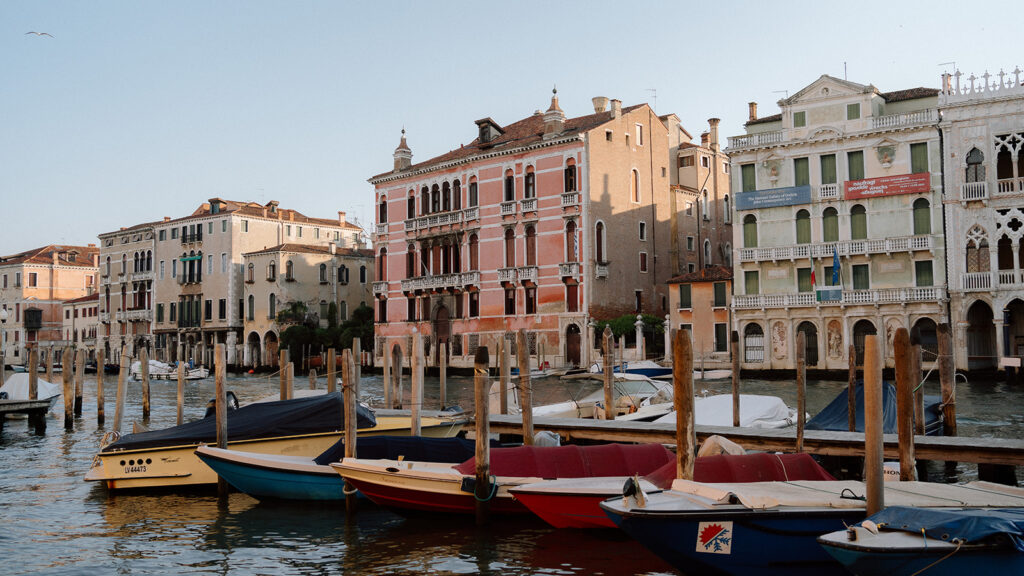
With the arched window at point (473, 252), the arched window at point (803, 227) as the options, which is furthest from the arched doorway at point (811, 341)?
the arched window at point (473, 252)

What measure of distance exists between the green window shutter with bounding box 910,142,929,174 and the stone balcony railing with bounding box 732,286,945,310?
4131mm

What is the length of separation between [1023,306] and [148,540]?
2915 cm

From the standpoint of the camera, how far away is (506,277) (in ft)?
127

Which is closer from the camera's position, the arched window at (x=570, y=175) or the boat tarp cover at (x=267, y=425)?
the boat tarp cover at (x=267, y=425)

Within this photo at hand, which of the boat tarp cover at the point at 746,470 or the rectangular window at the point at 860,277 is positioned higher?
the rectangular window at the point at 860,277

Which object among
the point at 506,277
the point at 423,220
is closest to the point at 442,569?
the point at 506,277

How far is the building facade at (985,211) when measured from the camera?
29.1 m

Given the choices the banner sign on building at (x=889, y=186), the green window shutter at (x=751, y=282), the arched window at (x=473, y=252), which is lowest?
the green window shutter at (x=751, y=282)

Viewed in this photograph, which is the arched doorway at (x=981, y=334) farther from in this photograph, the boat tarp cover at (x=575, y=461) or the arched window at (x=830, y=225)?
the boat tarp cover at (x=575, y=461)

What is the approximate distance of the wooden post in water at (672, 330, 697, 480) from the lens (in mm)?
8539

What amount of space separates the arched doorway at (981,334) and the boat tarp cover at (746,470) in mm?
24712

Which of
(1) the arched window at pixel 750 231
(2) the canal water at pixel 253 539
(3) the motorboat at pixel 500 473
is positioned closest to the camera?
(2) the canal water at pixel 253 539

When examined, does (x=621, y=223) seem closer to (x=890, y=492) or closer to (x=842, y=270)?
(x=842, y=270)

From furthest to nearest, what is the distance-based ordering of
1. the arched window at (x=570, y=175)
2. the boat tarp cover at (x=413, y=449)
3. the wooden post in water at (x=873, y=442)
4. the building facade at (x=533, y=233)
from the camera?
1. the arched window at (x=570, y=175)
2. the building facade at (x=533, y=233)
3. the boat tarp cover at (x=413, y=449)
4. the wooden post in water at (x=873, y=442)
